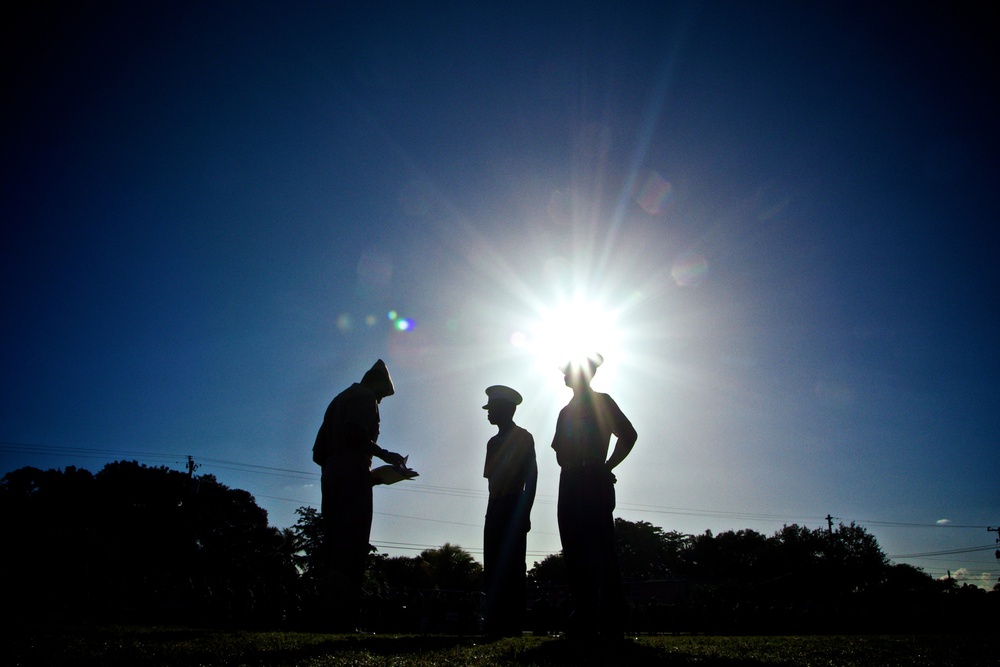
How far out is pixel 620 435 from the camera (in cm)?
639

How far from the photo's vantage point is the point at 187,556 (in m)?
48.4

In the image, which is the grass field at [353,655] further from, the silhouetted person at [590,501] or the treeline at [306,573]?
the treeline at [306,573]

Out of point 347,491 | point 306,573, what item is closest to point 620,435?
point 347,491

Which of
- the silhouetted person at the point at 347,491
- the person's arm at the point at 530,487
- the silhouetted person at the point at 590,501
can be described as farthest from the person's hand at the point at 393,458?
the person's arm at the point at 530,487

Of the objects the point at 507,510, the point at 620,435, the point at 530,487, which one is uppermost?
the point at 620,435

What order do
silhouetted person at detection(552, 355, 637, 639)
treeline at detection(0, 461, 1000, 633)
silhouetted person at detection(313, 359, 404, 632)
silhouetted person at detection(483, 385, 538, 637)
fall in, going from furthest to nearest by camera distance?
treeline at detection(0, 461, 1000, 633) → silhouetted person at detection(483, 385, 538, 637) → silhouetted person at detection(552, 355, 637, 639) → silhouetted person at detection(313, 359, 404, 632)

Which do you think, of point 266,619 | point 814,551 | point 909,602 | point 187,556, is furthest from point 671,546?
point 266,619

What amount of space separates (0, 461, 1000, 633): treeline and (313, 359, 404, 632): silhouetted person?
2.79 m

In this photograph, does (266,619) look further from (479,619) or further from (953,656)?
(953,656)

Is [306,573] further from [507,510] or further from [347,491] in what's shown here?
[347,491]

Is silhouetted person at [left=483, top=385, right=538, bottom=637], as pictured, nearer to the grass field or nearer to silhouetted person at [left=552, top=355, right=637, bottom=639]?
silhouetted person at [left=552, top=355, right=637, bottom=639]

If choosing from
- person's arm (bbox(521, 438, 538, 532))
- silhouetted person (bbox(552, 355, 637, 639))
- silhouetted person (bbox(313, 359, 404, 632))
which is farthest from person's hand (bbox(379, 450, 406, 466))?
person's arm (bbox(521, 438, 538, 532))

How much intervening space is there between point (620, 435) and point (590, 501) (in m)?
0.88

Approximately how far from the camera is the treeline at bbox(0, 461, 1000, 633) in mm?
9336
